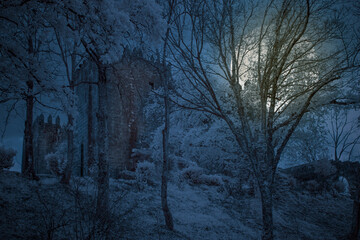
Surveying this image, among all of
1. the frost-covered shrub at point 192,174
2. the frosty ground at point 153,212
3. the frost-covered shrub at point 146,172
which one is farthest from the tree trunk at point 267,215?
the frost-covered shrub at point 192,174

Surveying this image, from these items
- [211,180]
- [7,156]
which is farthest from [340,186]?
[7,156]

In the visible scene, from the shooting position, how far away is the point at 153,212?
7.50 metres

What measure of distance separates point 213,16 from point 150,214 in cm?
686

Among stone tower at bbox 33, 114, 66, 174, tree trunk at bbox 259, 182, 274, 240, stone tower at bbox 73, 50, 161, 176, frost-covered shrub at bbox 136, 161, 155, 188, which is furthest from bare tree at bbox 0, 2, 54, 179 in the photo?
stone tower at bbox 33, 114, 66, 174

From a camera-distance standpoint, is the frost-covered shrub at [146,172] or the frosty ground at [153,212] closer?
the frosty ground at [153,212]

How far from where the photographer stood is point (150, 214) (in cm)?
725

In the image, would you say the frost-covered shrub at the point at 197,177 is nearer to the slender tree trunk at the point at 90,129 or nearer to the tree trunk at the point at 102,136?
the slender tree trunk at the point at 90,129

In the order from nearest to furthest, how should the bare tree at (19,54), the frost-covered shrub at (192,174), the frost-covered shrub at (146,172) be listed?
the bare tree at (19,54) → the frost-covered shrub at (146,172) → the frost-covered shrub at (192,174)

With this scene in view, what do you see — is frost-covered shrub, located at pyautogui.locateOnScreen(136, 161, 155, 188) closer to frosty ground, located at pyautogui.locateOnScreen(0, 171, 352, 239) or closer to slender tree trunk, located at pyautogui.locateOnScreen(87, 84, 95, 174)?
frosty ground, located at pyautogui.locateOnScreen(0, 171, 352, 239)

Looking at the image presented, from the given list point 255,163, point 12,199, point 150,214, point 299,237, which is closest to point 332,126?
point 299,237

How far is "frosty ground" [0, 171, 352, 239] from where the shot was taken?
3795 mm

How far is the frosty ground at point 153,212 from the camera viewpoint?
379cm

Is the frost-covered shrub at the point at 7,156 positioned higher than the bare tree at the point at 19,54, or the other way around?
the bare tree at the point at 19,54

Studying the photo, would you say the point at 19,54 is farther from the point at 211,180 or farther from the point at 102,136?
the point at 211,180
